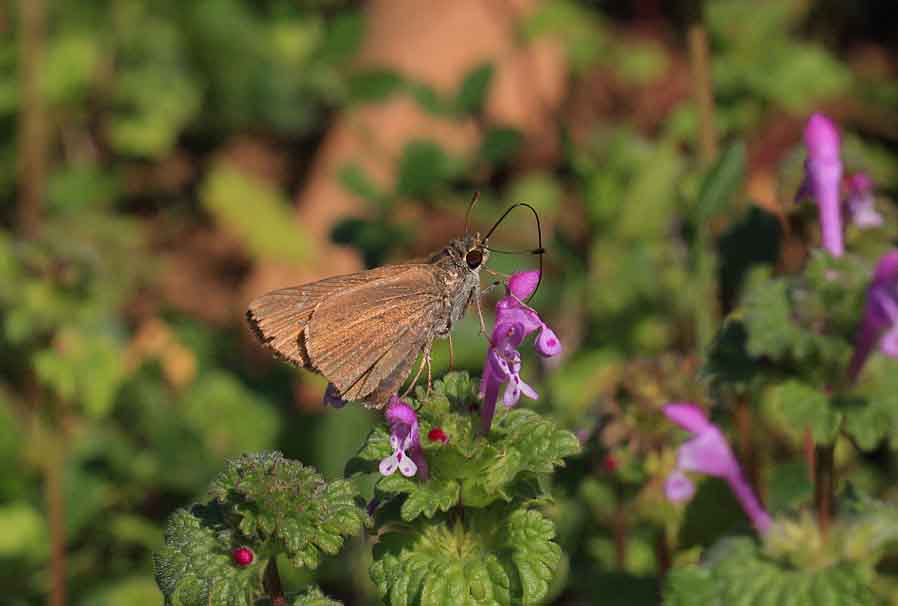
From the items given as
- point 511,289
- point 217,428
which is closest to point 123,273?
point 217,428

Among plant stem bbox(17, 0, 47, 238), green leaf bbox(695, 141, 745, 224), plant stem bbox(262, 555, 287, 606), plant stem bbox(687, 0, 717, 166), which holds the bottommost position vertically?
plant stem bbox(262, 555, 287, 606)

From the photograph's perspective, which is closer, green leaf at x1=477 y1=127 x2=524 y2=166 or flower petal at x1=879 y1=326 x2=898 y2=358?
flower petal at x1=879 y1=326 x2=898 y2=358

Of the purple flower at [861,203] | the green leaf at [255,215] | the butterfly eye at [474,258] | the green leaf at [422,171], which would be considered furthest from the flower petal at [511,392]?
the green leaf at [255,215]

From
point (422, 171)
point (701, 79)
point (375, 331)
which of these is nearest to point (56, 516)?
point (422, 171)

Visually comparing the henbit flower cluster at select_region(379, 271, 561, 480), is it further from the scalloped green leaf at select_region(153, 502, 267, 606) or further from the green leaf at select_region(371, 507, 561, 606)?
the scalloped green leaf at select_region(153, 502, 267, 606)

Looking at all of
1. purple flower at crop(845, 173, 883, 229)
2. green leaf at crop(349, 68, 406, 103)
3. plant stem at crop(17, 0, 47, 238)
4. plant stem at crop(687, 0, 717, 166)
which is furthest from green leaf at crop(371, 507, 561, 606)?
plant stem at crop(17, 0, 47, 238)

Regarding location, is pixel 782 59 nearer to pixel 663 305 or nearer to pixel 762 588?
pixel 663 305

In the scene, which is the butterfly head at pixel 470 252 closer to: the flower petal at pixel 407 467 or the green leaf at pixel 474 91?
the flower petal at pixel 407 467
